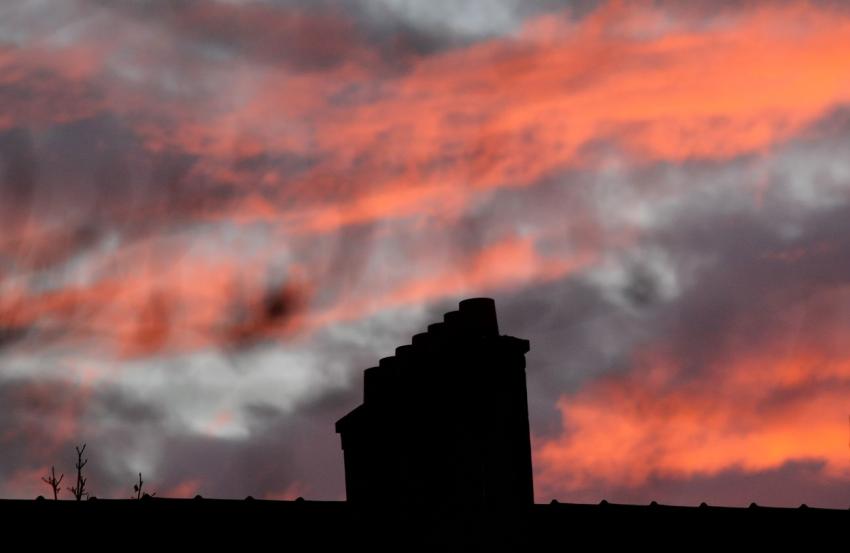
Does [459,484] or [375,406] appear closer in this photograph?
[459,484]

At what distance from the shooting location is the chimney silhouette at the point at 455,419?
1457cm

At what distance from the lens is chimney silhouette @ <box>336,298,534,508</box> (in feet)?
47.8

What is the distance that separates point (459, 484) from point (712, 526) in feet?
12.2

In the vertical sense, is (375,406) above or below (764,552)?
above

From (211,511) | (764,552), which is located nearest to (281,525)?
(211,511)

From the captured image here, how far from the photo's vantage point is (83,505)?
48.3 feet

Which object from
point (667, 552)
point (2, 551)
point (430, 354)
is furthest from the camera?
point (667, 552)

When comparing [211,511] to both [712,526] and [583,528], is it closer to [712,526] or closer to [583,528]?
[583,528]

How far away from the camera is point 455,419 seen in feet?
48.4

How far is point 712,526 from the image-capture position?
16297mm

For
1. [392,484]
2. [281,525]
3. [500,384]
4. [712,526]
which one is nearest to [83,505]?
[281,525]

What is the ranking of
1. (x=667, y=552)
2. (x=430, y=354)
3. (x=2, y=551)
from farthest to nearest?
(x=667, y=552), (x=430, y=354), (x=2, y=551)

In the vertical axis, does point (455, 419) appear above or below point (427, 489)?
above

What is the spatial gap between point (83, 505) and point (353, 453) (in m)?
3.15
